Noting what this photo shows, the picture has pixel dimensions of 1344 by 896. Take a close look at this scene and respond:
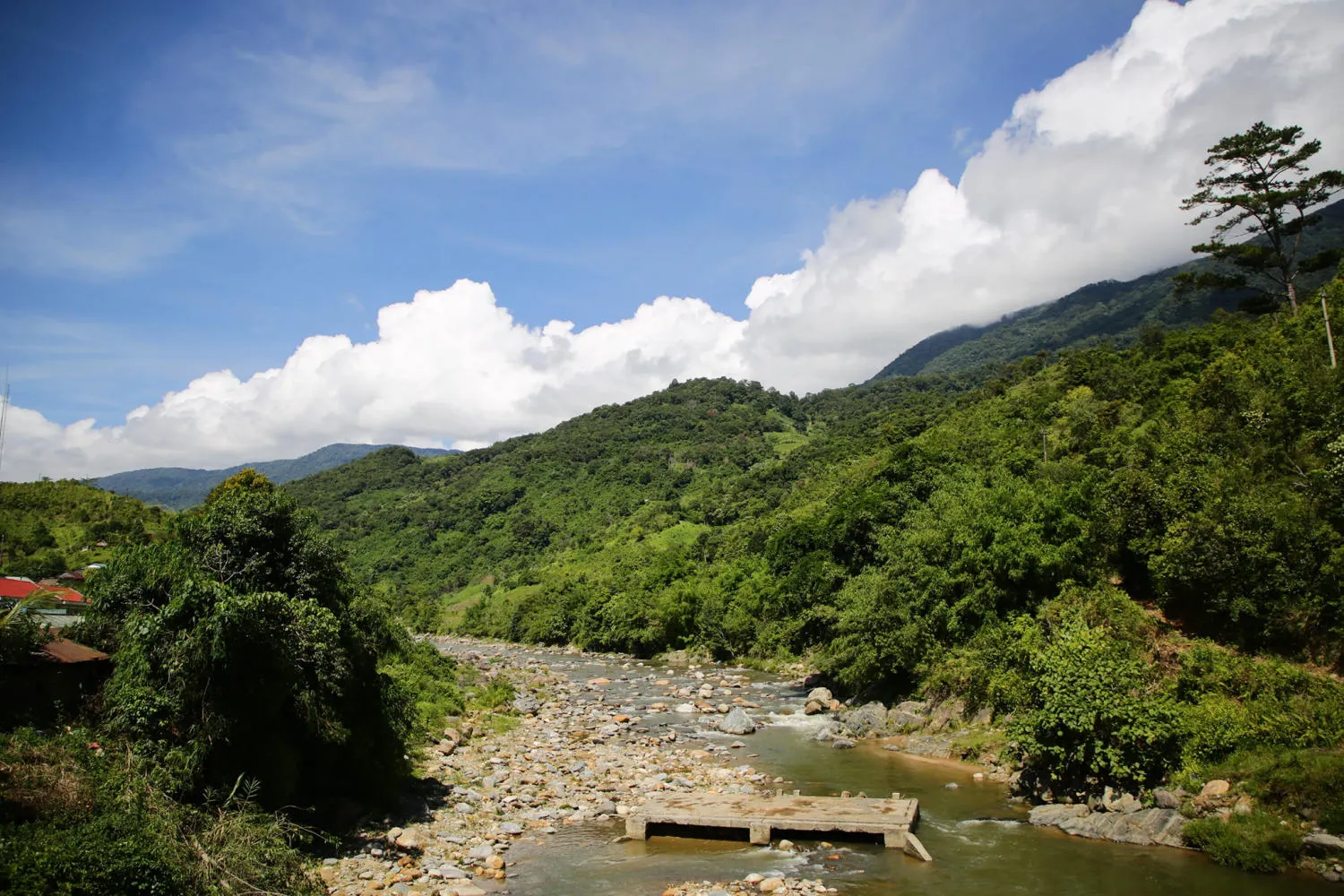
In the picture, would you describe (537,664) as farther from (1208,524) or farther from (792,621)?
(1208,524)

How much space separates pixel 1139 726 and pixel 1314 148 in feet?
125

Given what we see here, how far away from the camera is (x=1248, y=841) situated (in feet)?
49.8

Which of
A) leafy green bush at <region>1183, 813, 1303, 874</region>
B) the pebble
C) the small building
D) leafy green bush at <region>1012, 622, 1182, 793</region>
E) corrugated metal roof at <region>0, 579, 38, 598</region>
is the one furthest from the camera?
corrugated metal roof at <region>0, 579, 38, 598</region>

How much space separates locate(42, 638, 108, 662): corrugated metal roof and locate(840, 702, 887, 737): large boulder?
80.5ft

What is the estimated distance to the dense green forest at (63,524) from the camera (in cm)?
5409

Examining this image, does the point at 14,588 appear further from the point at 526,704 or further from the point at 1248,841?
the point at 1248,841

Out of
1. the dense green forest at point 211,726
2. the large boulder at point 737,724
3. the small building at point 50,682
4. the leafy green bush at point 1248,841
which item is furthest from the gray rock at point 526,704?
the leafy green bush at point 1248,841

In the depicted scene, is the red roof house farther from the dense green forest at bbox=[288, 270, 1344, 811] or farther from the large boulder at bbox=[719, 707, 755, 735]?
the large boulder at bbox=[719, 707, 755, 735]

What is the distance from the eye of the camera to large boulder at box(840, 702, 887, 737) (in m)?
29.0

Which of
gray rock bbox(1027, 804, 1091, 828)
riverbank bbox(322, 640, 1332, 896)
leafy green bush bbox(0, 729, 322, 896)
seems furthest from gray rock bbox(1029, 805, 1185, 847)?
leafy green bush bbox(0, 729, 322, 896)

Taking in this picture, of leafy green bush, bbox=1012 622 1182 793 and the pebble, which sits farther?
leafy green bush, bbox=1012 622 1182 793

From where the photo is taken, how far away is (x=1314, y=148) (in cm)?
3869

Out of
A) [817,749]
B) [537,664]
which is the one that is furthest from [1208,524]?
[537,664]

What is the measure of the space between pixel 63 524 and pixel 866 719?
71156 mm
